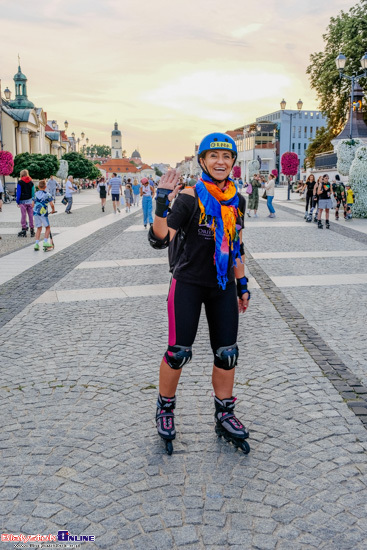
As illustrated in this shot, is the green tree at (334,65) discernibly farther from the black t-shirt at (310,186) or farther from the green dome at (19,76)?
the green dome at (19,76)

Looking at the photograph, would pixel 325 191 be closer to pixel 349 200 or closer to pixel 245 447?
pixel 349 200

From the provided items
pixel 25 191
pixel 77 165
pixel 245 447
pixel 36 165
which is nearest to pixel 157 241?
pixel 245 447

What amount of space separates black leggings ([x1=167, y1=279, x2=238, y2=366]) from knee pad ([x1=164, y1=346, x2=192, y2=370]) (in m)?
0.02

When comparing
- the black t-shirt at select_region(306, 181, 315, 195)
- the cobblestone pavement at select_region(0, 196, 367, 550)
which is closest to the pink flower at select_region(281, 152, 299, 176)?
the black t-shirt at select_region(306, 181, 315, 195)

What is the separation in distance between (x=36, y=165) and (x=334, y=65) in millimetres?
22801

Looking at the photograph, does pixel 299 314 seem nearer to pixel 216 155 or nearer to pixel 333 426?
pixel 333 426

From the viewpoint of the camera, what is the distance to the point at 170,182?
9.97 feet

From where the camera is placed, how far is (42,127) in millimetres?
71938

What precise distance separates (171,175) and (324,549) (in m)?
2.02

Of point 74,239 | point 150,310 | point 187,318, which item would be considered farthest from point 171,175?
point 74,239

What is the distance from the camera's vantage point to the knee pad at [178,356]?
3250mm

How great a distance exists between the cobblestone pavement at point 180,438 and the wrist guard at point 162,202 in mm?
1418

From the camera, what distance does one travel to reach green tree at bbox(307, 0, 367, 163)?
3397 cm

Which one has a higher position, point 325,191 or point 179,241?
point 325,191
